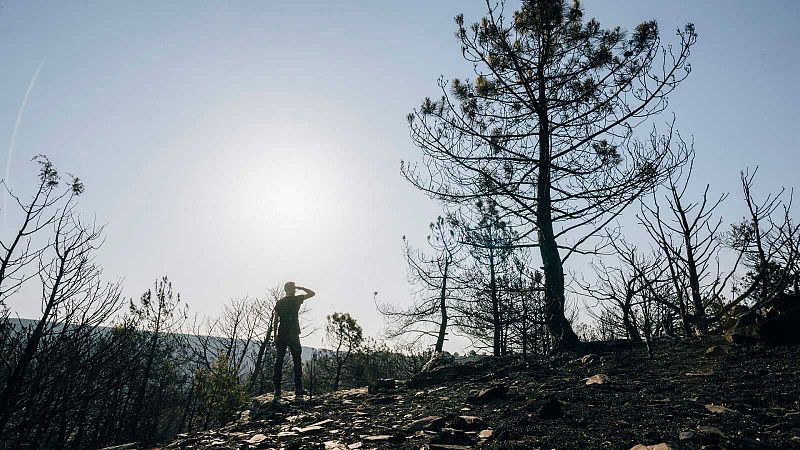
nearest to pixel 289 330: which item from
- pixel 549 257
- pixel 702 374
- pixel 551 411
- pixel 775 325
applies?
pixel 549 257

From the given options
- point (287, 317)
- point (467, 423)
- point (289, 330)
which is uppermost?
point (287, 317)

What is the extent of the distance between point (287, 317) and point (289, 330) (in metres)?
0.29

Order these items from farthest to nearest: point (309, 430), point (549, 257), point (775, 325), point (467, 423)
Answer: point (549, 257)
point (775, 325)
point (309, 430)
point (467, 423)

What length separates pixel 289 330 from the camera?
832 centimetres

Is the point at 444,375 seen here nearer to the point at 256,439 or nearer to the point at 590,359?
the point at 590,359

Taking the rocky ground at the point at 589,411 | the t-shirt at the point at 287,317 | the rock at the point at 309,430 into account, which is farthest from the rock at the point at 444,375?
the t-shirt at the point at 287,317

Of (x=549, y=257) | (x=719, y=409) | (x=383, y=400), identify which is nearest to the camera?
(x=719, y=409)

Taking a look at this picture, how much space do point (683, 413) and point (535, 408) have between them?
1.14 m

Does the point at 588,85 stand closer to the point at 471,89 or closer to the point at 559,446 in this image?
the point at 471,89

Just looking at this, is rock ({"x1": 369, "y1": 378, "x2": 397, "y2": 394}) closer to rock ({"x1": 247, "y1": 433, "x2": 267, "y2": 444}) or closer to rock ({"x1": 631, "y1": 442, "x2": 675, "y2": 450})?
rock ({"x1": 247, "y1": 433, "x2": 267, "y2": 444})

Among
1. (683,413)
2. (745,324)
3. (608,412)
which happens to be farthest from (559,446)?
(745,324)

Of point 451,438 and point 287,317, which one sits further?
point 287,317

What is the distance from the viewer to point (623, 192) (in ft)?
24.1

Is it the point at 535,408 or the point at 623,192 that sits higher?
the point at 623,192
